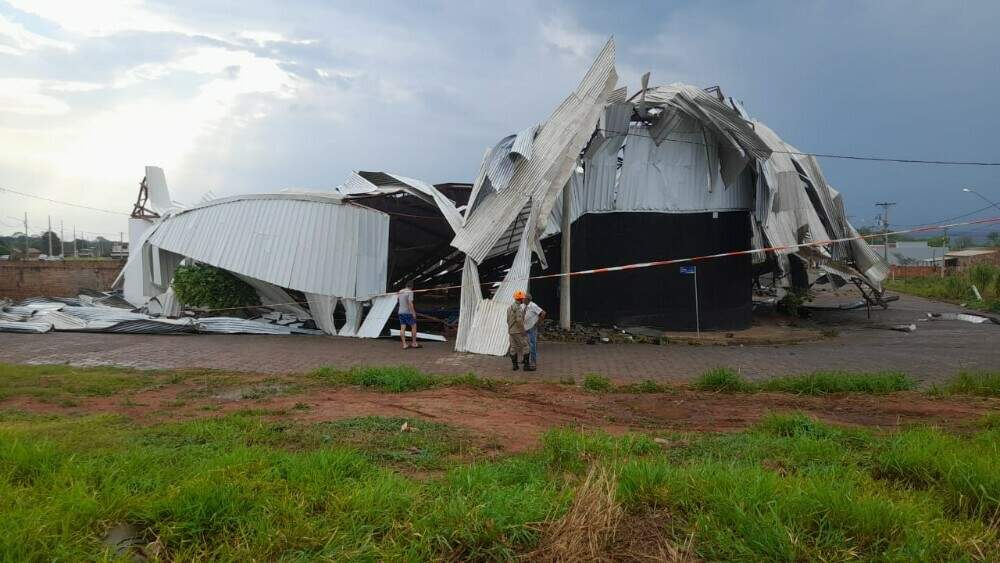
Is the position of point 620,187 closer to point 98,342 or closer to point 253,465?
point 98,342

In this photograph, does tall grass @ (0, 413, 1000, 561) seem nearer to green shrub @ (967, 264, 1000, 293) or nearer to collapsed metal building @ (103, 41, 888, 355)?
collapsed metal building @ (103, 41, 888, 355)

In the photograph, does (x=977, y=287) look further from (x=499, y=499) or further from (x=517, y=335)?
(x=499, y=499)

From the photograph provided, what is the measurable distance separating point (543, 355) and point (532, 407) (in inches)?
208

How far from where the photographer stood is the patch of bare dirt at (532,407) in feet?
22.0

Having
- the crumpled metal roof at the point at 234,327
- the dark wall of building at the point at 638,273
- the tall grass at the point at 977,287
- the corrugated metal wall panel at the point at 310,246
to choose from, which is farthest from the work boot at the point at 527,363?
the tall grass at the point at 977,287

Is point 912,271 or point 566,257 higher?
point 912,271

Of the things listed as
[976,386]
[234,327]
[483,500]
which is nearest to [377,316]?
[234,327]

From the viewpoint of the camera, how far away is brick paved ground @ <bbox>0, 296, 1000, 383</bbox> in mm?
11305

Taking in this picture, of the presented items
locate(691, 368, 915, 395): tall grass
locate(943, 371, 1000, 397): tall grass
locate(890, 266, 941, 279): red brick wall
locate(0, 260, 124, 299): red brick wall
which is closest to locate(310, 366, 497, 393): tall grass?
locate(691, 368, 915, 395): tall grass

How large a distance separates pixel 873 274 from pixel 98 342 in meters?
20.5

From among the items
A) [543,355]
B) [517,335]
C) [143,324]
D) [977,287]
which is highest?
[977,287]

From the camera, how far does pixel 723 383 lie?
9.02 meters

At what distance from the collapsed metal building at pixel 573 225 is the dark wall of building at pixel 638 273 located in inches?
1.4

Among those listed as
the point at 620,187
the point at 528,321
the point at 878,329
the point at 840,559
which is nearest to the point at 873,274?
the point at 878,329
